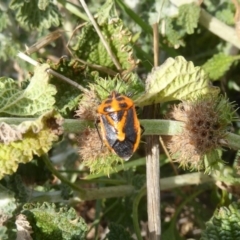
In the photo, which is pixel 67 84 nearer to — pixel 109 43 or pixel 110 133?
pixel 109 43

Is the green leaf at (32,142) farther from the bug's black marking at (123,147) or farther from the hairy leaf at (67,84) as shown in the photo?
the hairy leaf at (67,84)

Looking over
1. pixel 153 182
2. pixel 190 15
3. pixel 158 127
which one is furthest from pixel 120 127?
pixel 190 15

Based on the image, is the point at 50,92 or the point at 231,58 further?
the point at 231,58

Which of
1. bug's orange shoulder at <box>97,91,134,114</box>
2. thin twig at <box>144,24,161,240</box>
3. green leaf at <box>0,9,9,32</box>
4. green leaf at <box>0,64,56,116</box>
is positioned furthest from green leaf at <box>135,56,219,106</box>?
green leaf at <box>0,9,9,32</box>

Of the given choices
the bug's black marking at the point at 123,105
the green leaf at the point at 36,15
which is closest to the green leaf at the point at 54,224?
the bug's black marking at the point at 123,105

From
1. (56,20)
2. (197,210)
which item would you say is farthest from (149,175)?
(56,20)

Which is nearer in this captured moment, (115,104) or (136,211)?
(115,104)

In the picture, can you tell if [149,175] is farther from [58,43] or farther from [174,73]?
[58,43]
